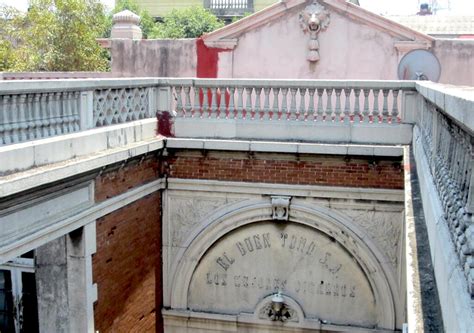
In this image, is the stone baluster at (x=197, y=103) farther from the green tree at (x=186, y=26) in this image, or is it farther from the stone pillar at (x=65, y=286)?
the green tree at (x=186, y=26)

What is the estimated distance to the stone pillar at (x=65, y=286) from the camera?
6.79 meters

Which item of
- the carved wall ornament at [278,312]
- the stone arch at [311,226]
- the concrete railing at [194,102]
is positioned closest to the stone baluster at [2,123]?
the concrete railing at [194,102]

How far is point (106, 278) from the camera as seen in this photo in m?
7.24

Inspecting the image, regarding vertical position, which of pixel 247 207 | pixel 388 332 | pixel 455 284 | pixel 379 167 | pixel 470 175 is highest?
pixel 470 175

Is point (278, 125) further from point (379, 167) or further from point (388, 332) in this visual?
point (388, 332)

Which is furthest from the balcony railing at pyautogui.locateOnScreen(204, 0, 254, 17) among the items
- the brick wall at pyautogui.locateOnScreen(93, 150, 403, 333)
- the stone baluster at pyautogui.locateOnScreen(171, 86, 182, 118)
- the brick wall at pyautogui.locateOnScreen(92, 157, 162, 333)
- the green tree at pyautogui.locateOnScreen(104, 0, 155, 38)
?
the brick wall at pyautogui.locateOnScreen(92, 157, 162, 333)

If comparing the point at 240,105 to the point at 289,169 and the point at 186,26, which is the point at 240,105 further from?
the point at 186,26

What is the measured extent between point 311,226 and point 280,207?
0.48 meters

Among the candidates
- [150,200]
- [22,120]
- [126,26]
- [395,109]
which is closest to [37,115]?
[22,120]

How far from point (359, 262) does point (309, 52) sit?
14.1 ft

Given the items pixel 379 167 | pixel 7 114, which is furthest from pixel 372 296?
pixel 7 114

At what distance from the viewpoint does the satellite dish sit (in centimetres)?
1065

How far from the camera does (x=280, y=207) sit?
8.34 m

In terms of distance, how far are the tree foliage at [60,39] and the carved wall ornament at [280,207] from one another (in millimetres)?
16866
